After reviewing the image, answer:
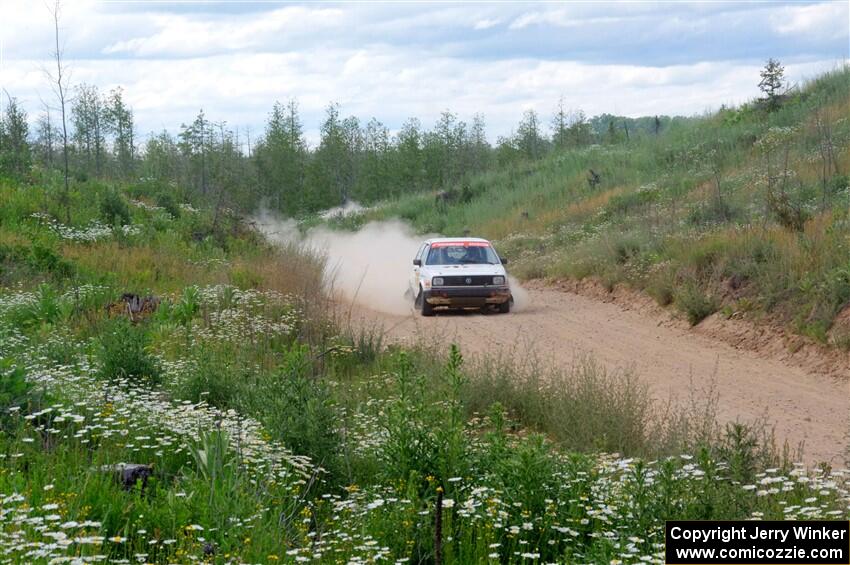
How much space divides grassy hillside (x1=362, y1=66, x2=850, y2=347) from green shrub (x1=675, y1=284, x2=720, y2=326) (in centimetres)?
2

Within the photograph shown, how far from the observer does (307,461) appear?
289 inches

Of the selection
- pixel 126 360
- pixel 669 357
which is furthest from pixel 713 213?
pixel 126 360

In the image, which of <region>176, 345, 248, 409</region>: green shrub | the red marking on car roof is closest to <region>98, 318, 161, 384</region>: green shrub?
<region>176, 345, 248, 409</region>: green shrub

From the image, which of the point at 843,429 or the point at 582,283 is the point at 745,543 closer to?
the point at 843,429

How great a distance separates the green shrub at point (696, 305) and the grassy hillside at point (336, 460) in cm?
642

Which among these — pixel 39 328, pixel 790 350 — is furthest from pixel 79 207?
pixel 790 350

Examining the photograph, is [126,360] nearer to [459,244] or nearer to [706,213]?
[459,244]

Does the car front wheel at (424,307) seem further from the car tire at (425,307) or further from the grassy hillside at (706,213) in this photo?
the grassy hillside at (706,213)

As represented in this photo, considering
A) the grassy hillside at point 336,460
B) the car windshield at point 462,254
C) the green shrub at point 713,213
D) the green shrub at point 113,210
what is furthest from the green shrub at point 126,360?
the green shrub at point 113,210

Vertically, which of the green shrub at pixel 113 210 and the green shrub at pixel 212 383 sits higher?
the green shrub at pixel 113 210

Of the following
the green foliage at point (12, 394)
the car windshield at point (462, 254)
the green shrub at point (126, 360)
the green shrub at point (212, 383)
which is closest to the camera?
the green foliage at point (12, 394)

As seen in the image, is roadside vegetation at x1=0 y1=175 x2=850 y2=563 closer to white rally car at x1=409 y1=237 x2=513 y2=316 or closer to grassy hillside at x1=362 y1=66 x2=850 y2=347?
grassy hillside at x1=362 y1=66 x2=850 y2=347

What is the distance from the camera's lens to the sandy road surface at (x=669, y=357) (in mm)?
10844

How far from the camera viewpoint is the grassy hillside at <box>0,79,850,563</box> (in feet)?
19.1
